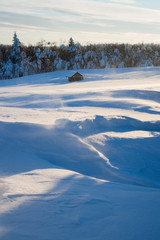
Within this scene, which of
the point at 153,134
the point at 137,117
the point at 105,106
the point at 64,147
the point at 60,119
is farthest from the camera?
the point at 105,106

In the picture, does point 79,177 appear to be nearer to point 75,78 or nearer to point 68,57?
point 75,78

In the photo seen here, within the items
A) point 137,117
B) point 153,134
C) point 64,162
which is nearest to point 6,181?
point 64,162

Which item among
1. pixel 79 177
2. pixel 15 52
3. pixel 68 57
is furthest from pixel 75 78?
pixel 79 177

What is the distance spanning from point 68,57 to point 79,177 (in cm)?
2385

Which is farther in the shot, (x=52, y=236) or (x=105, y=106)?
(x=105, y=106)

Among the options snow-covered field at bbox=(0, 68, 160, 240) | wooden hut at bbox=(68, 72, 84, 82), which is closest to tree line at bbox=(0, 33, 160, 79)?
wooden hut at bbox=(68, 72, 84, 82)

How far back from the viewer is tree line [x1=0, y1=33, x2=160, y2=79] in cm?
2381

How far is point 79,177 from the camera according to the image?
227 centimetres

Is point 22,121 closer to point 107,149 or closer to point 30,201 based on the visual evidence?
point 107,149

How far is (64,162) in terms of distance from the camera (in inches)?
102

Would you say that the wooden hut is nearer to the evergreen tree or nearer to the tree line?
the tree line

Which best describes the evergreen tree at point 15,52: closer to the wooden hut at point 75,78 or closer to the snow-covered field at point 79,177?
the wooden hut at point 75,78

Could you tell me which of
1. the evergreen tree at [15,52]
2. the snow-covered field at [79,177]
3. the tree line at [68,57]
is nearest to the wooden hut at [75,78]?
the tree line at [68,57]

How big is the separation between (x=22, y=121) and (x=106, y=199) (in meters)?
1.94
